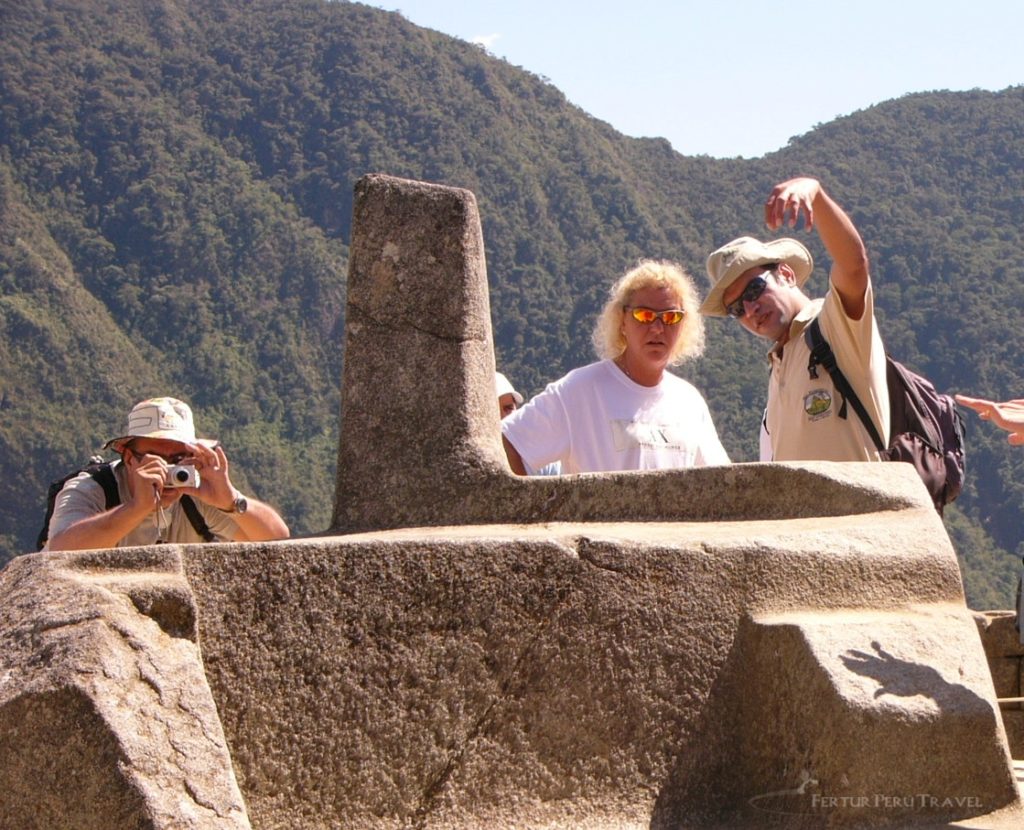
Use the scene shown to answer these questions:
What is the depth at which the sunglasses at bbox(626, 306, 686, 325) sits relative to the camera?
460cm

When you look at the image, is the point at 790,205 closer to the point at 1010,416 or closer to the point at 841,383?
the point at 841,383

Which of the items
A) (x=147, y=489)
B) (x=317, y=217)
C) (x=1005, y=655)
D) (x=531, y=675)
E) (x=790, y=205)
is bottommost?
(x=317, y=217)

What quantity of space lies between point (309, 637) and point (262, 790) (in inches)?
12.4

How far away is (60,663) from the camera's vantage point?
10.3 ft

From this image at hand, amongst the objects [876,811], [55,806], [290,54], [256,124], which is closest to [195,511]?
[55,806]

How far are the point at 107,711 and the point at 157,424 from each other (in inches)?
50.0

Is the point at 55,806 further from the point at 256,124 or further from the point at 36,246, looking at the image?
the point at 256,124

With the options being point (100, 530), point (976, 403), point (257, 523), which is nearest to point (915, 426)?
point (976, 403)

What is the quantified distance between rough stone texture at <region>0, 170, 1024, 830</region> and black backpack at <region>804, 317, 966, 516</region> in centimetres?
56

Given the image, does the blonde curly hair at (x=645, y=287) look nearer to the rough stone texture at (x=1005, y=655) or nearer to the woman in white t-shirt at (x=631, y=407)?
the woman in white t-shirt at (x=631, y=407)

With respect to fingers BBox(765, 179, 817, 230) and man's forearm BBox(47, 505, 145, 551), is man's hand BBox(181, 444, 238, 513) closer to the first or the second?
man's forearm BBox(47, 505, 145, 551)

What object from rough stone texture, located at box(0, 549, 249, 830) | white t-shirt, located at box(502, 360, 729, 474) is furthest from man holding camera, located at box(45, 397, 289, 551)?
white t-shirt, located at box(502, 360, 729, 474)

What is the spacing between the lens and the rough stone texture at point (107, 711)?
303 centimetres

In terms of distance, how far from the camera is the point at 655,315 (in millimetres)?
4602
